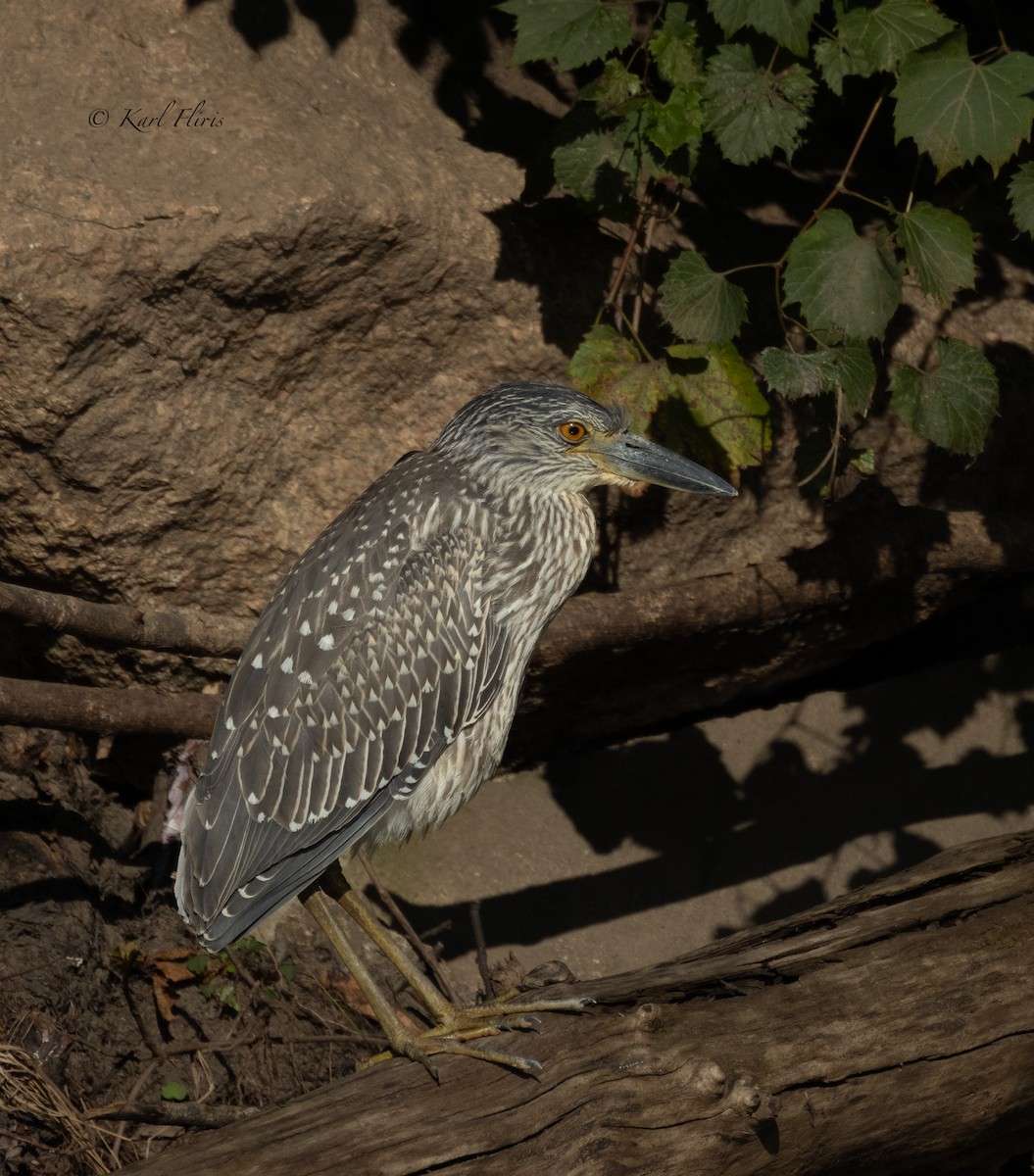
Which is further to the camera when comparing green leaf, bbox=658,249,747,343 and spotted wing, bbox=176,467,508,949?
green leaf, bbox=658,249,747,343

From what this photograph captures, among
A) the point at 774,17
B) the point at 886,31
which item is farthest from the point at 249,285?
the point at 886,31

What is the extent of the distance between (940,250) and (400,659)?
204cm

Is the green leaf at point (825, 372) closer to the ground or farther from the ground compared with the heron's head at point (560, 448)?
farther from the ground

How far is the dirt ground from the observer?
13.3ft

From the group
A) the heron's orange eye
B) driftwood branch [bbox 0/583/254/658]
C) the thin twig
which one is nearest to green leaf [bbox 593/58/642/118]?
the heron's orange eye

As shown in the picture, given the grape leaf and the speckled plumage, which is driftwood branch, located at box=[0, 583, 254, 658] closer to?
the speckled plumage

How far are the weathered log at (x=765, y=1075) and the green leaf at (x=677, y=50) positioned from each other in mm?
2493

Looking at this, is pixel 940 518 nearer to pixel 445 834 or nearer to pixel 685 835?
pixel 685 835

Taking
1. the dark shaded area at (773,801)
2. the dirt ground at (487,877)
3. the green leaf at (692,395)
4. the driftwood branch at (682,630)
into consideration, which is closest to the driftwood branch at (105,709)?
the driftwood branch at (682,630)

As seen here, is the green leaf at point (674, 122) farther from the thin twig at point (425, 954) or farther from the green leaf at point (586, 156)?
the thin twig at point (425, 954)

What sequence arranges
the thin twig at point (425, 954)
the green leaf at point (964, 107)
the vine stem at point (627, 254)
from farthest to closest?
the vine stem at point (627, 254)
the thin twig at point (425, 954)
the green leaf at point (964, 107)

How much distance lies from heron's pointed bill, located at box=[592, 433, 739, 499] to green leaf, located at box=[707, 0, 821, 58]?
1222mm

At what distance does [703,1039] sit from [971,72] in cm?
280

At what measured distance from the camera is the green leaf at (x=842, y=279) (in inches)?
152
